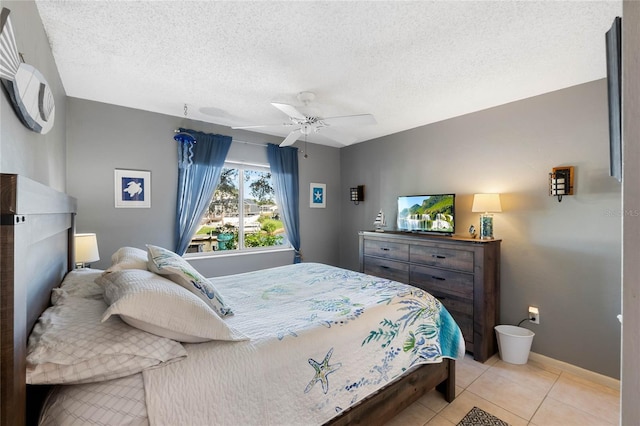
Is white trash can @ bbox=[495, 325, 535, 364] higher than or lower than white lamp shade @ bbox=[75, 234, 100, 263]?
lower

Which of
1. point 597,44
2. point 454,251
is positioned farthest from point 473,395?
point 597,44

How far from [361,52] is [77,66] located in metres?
2.28

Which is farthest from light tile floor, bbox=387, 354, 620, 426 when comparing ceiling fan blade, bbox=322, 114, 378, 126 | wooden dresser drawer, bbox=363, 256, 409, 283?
ceiling fan blade, bbox=322, 114, 378, 126

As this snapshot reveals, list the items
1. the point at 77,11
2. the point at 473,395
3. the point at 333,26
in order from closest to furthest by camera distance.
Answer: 1. the point at 77,11
2. the point at 333,26
3. the point at 473,395

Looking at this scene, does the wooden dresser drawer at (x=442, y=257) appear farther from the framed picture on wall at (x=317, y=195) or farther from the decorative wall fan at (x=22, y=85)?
the decorative wall fan at (x=22, y=85)

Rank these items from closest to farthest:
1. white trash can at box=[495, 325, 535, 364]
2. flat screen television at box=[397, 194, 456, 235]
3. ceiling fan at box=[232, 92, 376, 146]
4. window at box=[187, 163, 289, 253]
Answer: ceiling fan at box=[232, 92, 376, 146] < white trash can at box=[495, 325, 535, 364] < flat screen television at box=[397, 194, 456, 235] < window at box=[187, 163, 289, 253]

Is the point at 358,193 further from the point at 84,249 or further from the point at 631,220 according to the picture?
the point at 631,220

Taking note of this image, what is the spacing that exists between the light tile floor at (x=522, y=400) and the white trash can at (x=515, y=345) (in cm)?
8

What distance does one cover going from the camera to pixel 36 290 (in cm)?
110

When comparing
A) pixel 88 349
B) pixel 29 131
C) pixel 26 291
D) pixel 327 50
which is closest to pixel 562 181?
pixel 327 50

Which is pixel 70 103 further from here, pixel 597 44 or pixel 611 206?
pixel 611 206

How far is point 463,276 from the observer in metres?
2.76

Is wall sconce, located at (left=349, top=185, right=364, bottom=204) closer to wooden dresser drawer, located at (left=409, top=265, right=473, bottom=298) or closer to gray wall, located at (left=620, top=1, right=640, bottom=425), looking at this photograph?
wooden dresser drawer, located at (left=409, top=265, right=473, bottom=298)

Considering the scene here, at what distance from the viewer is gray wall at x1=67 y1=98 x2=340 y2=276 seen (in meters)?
2.85
